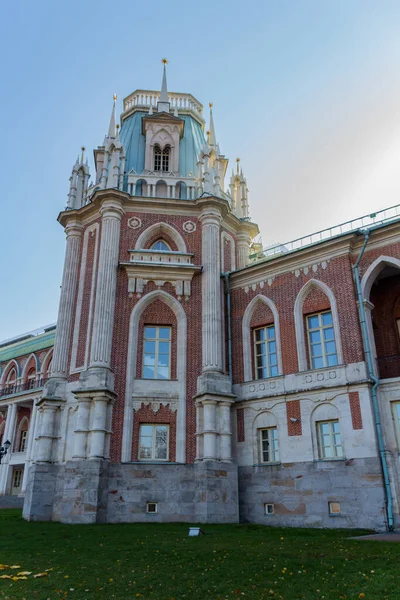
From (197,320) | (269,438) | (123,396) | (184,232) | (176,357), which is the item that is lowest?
(269,438)

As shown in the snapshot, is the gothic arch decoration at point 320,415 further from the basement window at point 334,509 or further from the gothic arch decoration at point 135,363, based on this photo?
the gothic arch decoration at point 135,363

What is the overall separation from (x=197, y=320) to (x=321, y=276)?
248 inches

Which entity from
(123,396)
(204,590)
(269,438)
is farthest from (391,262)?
(204,590)

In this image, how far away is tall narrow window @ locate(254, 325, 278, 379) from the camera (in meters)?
23.5

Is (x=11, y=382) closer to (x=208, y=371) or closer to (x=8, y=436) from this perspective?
(x=8, y=436)

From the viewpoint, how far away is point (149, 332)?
81.6 ft

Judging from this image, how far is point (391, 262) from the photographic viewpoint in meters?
21.1

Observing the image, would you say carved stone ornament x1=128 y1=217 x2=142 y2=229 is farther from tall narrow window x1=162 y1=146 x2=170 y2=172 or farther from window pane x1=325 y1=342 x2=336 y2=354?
window pane x1=325 y1=342 x2=336 y2=354

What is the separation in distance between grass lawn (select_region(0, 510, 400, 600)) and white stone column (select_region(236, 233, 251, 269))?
16014mm

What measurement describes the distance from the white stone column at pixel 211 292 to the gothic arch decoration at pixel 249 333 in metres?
1.20

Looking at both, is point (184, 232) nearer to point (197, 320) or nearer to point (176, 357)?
point (197, 320)

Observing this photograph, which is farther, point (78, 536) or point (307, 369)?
point (307, 369)

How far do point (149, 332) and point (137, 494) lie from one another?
24.4 ft

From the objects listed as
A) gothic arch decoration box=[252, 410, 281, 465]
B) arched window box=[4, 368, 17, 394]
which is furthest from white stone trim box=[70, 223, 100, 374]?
arched window box=[4, 368, 17, 394]
